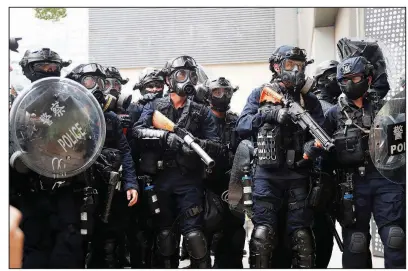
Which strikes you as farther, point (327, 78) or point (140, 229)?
point (327, 78)

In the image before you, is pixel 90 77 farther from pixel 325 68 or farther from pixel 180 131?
pixel 325 68

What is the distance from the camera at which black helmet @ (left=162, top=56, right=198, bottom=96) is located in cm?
546

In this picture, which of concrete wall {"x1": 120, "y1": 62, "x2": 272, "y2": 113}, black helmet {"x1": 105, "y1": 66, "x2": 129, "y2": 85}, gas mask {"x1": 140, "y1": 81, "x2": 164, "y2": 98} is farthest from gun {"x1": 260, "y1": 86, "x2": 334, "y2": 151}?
black helmet {"x1": 105, "y1": 66, "x2": 129, "y2": 85}

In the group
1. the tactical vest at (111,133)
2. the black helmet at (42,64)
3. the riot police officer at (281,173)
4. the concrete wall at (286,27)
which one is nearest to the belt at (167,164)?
the tactical vest at (111,133)

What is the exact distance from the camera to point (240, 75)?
7629 mm

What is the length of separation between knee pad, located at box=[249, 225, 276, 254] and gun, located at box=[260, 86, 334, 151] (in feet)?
2.82

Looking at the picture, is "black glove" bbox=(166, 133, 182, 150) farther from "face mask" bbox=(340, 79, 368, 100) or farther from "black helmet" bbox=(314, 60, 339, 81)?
"black helmet" bbox=(314, 60, 339, 81)

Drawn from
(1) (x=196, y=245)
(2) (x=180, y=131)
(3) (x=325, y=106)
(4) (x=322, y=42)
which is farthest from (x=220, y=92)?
(4) (x=322, y=42)

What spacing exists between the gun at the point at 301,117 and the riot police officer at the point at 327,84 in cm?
122

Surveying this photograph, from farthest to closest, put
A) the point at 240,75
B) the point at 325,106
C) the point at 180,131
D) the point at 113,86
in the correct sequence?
the point at 240,75 → the point at 113,86 → the point at 325,106 → the point at 180,131

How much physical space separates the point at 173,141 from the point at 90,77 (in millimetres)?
946

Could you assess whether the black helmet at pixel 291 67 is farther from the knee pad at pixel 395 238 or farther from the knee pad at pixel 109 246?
the knee pad at pixel 109 246
